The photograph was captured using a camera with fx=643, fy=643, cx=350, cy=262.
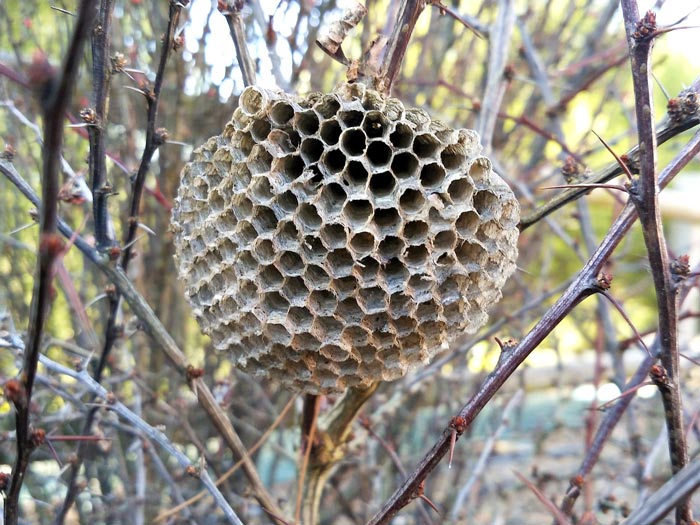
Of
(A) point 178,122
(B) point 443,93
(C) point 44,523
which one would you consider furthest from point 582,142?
(C) point 44,523

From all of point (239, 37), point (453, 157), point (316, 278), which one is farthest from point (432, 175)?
point (239, 37)

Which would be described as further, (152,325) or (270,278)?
(152,325)

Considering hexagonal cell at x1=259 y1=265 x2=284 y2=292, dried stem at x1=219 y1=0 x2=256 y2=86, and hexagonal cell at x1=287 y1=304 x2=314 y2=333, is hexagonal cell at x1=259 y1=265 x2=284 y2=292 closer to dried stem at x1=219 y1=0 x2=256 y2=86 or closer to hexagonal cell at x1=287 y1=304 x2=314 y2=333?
hexagonal cell at x1=287 y1=304 x2=314 y2=333

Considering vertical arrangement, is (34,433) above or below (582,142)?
below

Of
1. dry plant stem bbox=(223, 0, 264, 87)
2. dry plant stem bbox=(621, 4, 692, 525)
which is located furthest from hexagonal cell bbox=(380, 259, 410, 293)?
dry plant stem bbox=(223, 0, 264, 87)

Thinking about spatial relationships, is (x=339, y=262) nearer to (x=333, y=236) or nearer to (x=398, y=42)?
(x=333, y=236)

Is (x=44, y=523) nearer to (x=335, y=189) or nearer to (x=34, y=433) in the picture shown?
(x=34, y=433)
